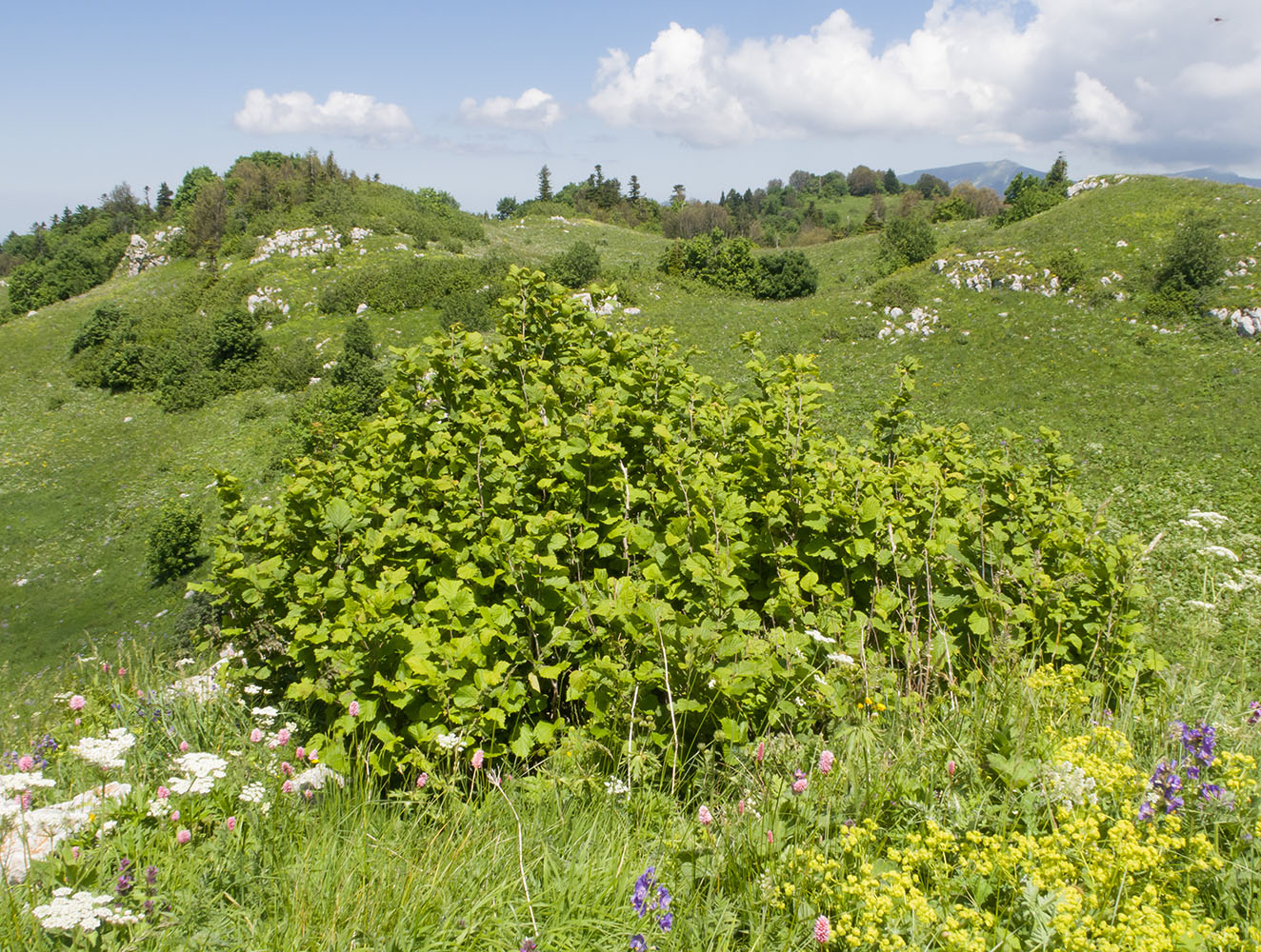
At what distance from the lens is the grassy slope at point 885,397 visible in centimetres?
1275

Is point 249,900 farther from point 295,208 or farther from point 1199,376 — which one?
point 295,208

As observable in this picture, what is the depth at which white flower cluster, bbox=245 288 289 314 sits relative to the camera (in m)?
29.7

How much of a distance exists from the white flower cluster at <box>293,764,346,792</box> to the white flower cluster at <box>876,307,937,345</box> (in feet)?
68.0

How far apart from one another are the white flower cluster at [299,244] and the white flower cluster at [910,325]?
27265 mm

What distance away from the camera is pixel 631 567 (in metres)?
3.53

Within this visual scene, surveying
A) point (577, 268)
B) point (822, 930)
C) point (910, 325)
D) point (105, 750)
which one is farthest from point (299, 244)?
point (822, 930)

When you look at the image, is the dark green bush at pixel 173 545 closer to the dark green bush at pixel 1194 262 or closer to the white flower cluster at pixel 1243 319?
the white flower cluster at pixel 1243 319

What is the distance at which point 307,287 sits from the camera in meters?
30.7

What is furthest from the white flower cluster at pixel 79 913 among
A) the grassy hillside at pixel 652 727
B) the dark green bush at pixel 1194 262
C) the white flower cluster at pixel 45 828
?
the dark green bush at pixel 1194 262

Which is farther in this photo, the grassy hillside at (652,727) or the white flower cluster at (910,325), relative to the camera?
the white flower cluster at (910,325)

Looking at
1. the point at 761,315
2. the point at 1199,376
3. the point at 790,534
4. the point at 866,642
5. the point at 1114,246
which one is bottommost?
the point at 866,642

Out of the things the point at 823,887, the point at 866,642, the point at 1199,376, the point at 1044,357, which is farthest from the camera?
the point at 1044,357

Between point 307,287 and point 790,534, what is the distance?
32.3m

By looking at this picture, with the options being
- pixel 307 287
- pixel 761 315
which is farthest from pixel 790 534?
pixel 307 287
